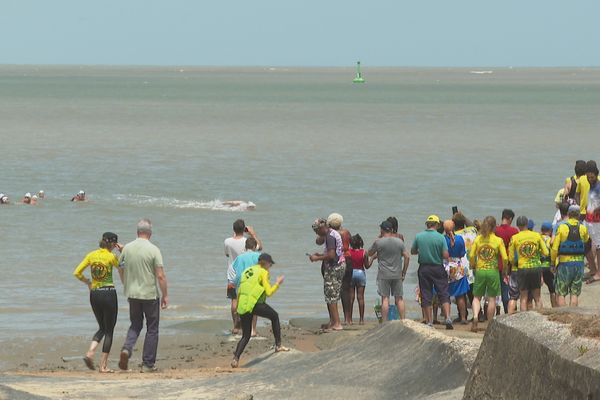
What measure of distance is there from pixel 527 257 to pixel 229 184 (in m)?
27.6

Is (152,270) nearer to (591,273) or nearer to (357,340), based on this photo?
(357,340)

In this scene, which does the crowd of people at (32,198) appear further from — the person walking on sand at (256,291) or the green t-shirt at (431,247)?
the person walking on sand at (256,291)

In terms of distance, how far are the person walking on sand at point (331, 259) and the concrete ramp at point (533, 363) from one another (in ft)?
19.5

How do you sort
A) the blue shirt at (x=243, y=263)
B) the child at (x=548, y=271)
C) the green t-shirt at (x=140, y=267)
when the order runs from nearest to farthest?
the green t-shirt at (x=140, y=267) < the blue shirt at (x=243, y=263) < the child at (x=548, y=271)

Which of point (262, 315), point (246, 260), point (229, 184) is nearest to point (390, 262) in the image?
point (246, 260)

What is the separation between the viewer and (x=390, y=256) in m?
14.1

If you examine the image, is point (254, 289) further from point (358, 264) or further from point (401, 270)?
point (358, 264)

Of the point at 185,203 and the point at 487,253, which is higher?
the point at 487,253

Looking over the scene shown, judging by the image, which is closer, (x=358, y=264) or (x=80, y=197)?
(x=358, y=264)

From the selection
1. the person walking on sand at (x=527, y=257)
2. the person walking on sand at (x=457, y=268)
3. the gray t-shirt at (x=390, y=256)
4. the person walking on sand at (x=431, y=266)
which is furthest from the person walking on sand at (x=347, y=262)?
the person walking on sand at (x=527, y=257)

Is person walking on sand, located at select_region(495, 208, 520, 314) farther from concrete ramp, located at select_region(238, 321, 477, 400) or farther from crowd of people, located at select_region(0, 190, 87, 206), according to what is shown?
crowd of people, located at select_region(0, 190, 87, 206)

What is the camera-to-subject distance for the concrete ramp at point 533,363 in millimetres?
7055

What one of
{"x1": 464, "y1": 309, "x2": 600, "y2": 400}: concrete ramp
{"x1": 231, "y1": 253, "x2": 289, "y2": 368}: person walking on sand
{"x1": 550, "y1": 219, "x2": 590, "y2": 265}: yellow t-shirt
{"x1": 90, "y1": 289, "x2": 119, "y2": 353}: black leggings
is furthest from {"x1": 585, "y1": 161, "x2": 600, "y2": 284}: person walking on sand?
{"x1": 464, "y1": 309, "x2": 600, "y2": 400}: concrete ramp

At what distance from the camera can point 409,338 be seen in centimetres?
1025
